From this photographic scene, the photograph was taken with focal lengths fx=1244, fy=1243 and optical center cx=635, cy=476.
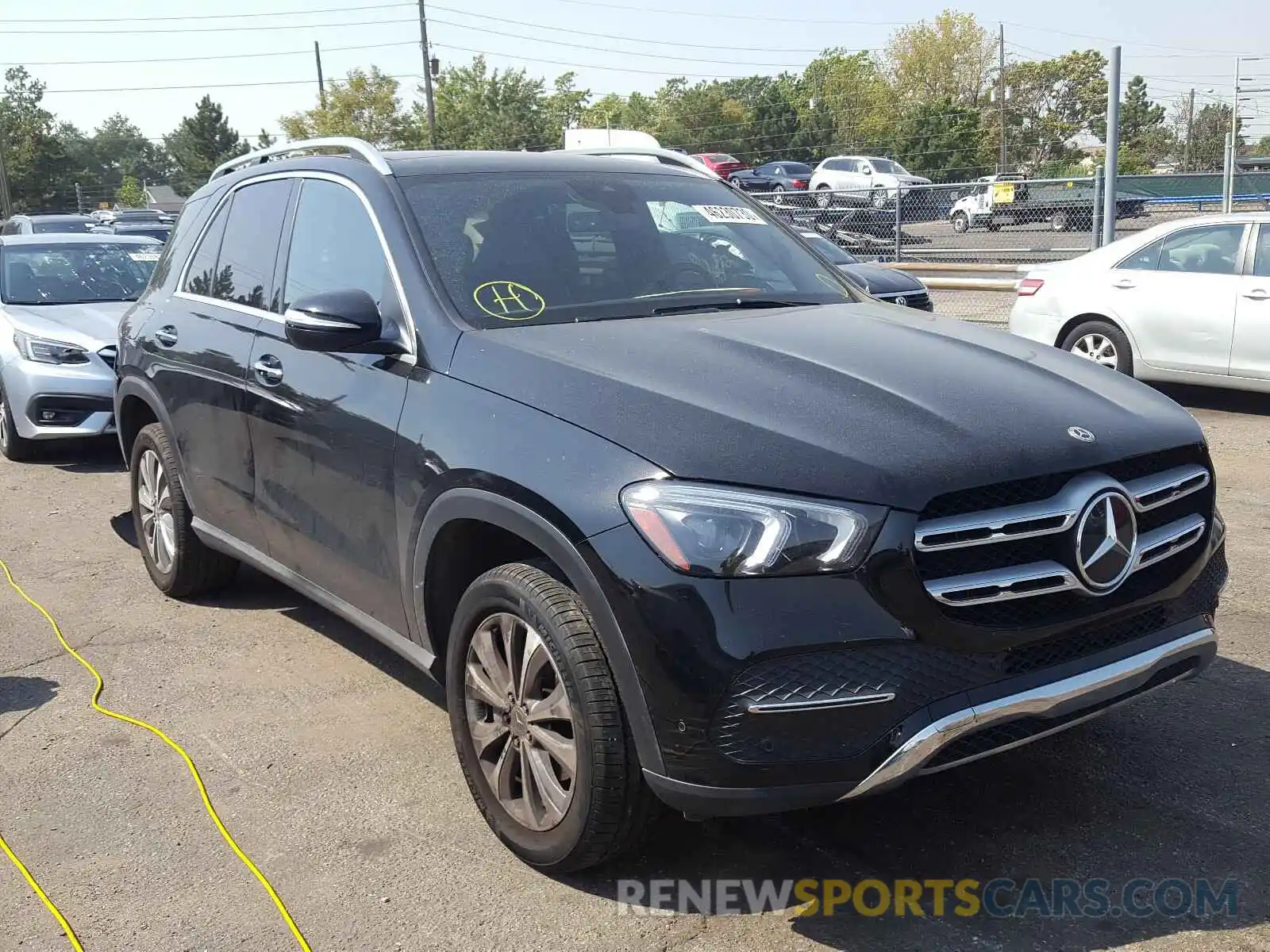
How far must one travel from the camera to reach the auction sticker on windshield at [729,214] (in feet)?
14.7

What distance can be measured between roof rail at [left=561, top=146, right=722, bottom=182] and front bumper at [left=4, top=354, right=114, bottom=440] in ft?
17.1

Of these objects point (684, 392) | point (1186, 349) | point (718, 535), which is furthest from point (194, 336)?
point (1186, 349)

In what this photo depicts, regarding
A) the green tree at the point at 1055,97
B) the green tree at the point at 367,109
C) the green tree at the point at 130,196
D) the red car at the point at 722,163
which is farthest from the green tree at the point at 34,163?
the green tree at the point at 1055,97

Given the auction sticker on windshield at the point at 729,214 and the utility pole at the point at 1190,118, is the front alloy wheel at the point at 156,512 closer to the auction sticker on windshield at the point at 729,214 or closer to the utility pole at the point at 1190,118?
the auction sticker on windshield at the point at 729,214

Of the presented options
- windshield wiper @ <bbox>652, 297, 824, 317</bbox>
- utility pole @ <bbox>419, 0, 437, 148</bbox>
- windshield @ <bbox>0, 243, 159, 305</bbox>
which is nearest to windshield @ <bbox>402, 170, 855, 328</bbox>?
windshield wiper @ <bbox>652, 297, 824, 317</bbox>

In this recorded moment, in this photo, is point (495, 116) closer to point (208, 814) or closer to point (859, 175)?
point (859, 175)

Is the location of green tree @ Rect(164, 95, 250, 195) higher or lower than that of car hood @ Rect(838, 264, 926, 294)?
higher

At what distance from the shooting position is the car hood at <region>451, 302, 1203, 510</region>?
2756 millimetres

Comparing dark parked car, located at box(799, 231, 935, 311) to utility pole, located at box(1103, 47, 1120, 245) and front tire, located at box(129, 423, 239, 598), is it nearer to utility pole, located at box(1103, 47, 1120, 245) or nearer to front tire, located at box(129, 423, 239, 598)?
utility pole, located at box(1103, 47, 1120, 245)

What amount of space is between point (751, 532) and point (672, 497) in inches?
7.5

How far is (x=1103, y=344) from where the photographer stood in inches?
382

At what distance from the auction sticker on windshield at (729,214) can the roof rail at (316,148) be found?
3.74 feet

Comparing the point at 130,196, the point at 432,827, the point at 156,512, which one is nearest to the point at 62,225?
the point at 156,512

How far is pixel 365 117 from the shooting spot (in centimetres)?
5662
